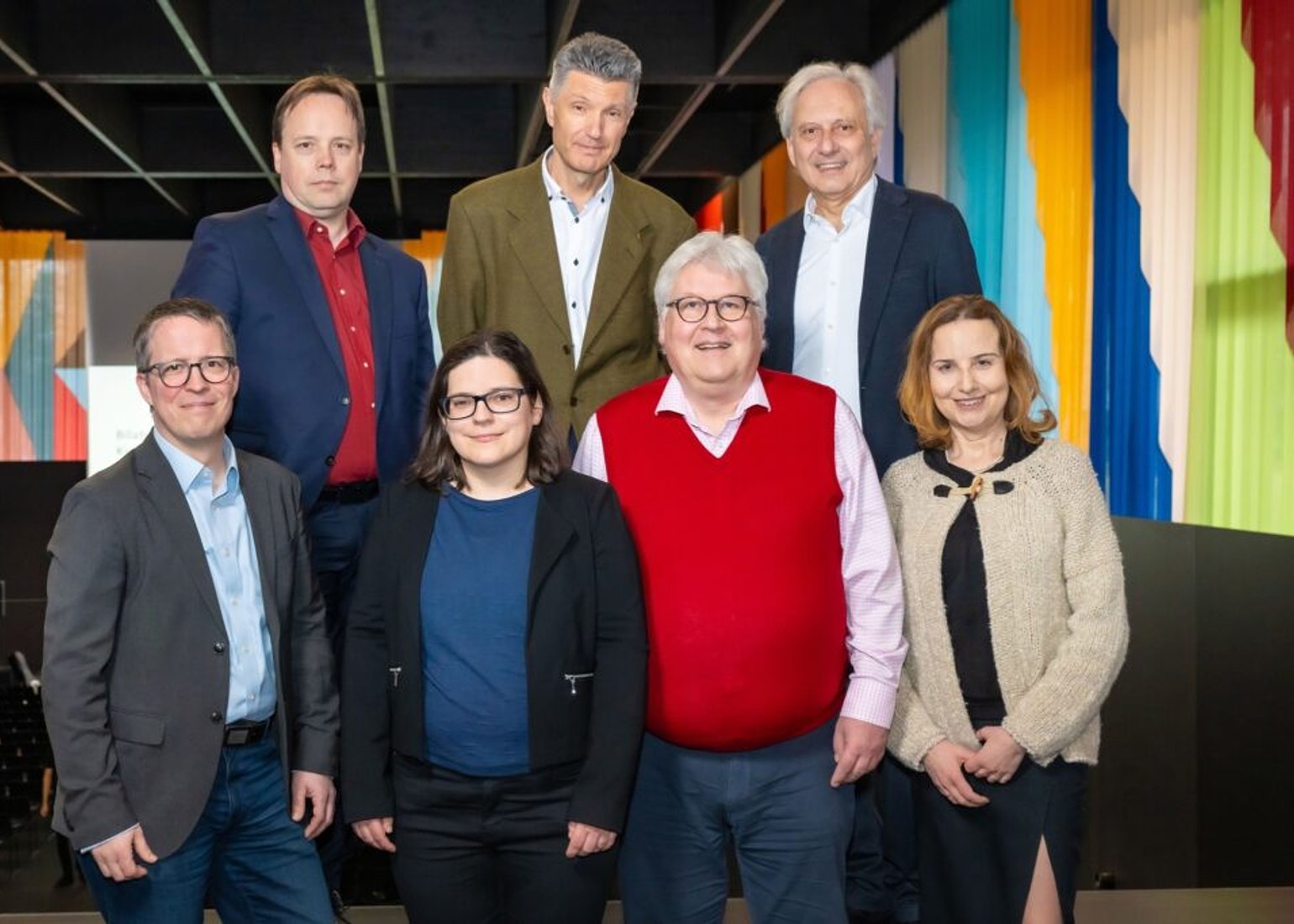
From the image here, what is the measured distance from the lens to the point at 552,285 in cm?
272

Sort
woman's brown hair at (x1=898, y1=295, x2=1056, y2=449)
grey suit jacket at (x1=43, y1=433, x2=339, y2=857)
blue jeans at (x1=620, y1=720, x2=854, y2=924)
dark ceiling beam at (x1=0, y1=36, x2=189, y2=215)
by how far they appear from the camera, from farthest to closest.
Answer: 1. dark ceiling beam at (x1=0, y1=36, x2=189, y2=215)
2. woman's brown hair at (x1=898, y1=295, x2=1056, y2=449)
3. blue jeans at (x1=620, y1=720, x2=854, y2=924)
4. grey suit jacket at (x1=43, y1=433, x2=339, y2=857)

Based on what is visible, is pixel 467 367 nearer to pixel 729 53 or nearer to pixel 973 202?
pixel 973 202

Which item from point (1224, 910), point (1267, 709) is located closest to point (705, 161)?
point (1267, 709)

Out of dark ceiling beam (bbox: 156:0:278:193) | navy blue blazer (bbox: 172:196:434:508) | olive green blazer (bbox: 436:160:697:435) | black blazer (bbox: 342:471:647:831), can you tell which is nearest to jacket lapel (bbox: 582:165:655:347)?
olive green blazer (bbox: 436:160:697:435)

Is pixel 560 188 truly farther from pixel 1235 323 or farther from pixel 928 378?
pixel 1235 323

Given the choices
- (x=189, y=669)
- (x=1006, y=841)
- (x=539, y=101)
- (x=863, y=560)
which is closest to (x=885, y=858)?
(x=1006, y=841)

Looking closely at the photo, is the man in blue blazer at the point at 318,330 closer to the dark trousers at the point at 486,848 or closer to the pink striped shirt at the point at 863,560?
the dark trousers at the point at 486,848

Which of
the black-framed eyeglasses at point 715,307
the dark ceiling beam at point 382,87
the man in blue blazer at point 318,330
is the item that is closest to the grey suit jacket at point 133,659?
the man in blue blazer at point 318,330

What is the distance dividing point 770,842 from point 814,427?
2.18 ft

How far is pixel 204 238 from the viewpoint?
8.59 ft

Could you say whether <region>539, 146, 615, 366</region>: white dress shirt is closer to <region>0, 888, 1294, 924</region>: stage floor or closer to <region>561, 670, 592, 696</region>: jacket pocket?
<region>561, 670, 592, 696</region>: jacket pocket

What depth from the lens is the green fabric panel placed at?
155 inches

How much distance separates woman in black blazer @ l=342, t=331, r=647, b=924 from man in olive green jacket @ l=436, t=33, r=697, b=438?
0.61 m

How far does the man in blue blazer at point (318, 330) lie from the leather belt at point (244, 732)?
479 mm
